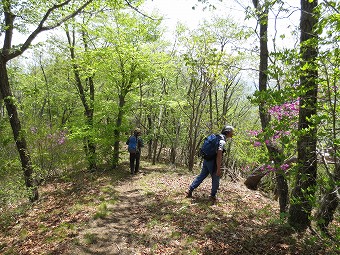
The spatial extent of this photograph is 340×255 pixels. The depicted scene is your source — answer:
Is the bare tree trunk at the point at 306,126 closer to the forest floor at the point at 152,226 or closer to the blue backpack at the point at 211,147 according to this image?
the forest floor at the point at 152,226

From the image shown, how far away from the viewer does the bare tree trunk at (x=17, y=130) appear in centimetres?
702

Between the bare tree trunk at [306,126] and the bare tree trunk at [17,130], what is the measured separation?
710 centimetres

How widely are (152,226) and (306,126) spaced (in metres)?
3.68

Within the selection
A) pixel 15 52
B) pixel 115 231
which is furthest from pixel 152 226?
pixel 15 52

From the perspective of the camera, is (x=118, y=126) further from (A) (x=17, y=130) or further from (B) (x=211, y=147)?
(B) (x=211, y=147)

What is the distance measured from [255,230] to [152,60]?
8780 millimetres

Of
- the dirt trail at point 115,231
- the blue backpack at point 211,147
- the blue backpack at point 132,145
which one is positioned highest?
the blue backpack at point 211,147

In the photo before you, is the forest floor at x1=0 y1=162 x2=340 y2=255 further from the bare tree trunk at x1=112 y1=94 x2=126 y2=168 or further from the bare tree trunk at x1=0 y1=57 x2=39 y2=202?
the bare tree trunk at x1=112 y1=94 x2=126 y2=168

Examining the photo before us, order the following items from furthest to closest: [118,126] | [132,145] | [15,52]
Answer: [118,126], [132,145], [15,52]

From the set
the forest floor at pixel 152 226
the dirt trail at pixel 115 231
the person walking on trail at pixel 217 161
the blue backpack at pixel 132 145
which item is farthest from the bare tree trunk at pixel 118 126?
the person walking on trail at pixel 217 161

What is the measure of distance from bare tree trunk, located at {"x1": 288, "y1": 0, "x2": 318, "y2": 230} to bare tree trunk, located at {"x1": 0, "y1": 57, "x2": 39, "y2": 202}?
710cm

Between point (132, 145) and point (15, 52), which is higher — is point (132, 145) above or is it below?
below

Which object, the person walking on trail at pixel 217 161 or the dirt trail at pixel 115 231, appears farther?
the person walking on trail at pixel 217 161

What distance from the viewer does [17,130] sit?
24.4 feet
